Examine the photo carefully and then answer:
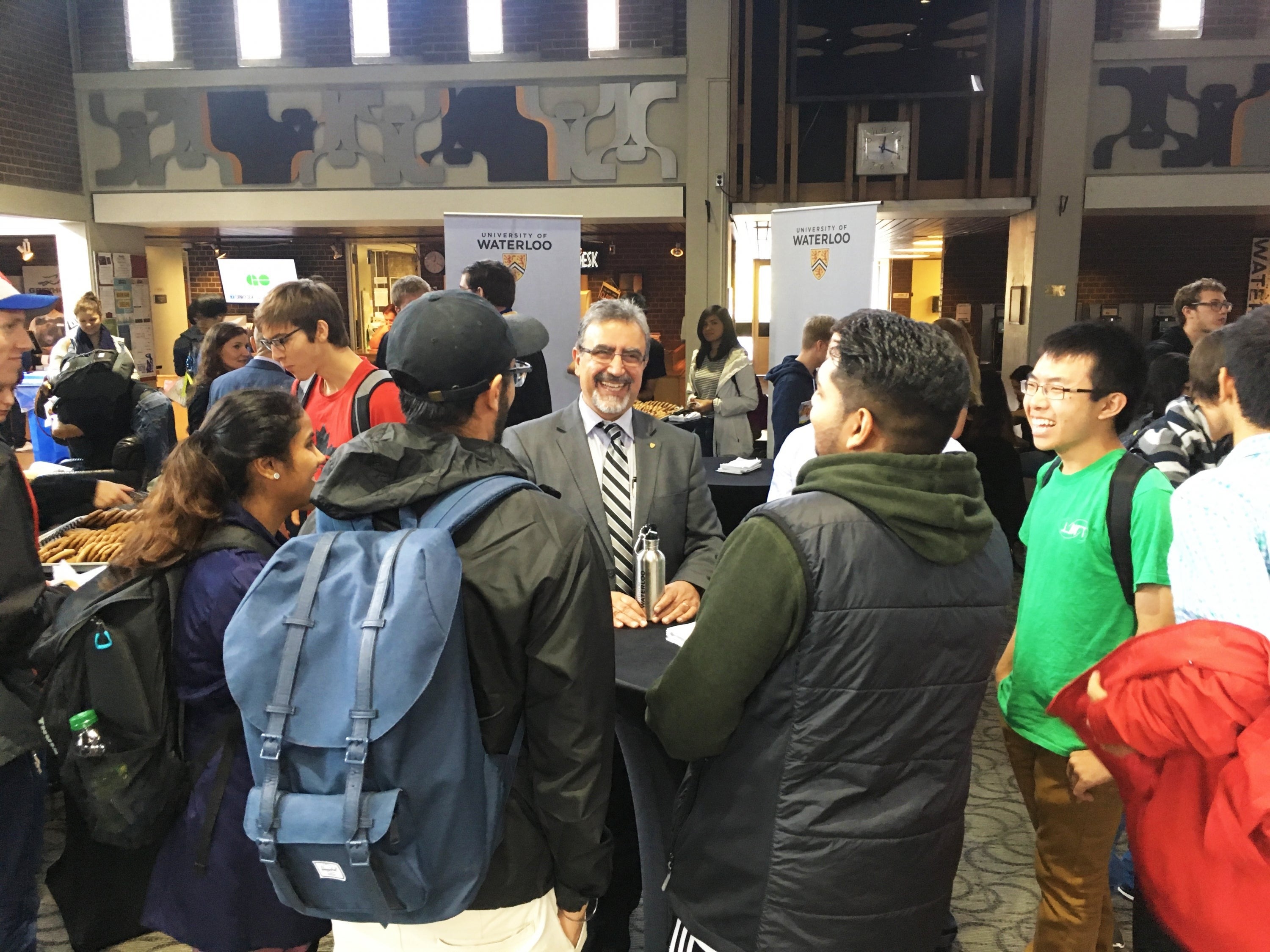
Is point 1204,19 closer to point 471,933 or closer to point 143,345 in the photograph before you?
point 471,933

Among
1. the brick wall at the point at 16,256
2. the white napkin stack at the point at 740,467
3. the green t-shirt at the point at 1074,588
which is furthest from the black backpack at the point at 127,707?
the brick wall at the point at 16,256

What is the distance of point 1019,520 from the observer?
540 centimetres

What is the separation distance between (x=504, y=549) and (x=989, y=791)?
9.52 feet

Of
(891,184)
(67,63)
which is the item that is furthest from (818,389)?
(67,63)

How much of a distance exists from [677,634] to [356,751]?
111 cm

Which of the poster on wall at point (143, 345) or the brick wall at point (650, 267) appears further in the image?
the brick wall at point (650, 267)

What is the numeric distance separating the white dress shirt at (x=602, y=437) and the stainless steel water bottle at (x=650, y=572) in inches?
6.7

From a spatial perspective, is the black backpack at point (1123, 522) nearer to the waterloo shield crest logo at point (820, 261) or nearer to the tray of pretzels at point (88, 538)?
the tray of pretzels at point (88, 538)

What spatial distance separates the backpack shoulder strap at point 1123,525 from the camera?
1941 mm

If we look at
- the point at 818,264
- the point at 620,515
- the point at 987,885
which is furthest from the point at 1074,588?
the point at 818,264

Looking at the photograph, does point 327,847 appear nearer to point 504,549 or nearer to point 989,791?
point 504,549

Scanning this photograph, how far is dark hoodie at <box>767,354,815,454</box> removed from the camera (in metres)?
4.92

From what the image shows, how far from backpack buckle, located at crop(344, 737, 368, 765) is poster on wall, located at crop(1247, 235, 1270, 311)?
13.3 meters

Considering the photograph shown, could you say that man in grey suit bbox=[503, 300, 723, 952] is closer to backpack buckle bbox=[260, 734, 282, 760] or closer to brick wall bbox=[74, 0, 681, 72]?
backpack buckle bbox=[260, 734, 282, 760]
